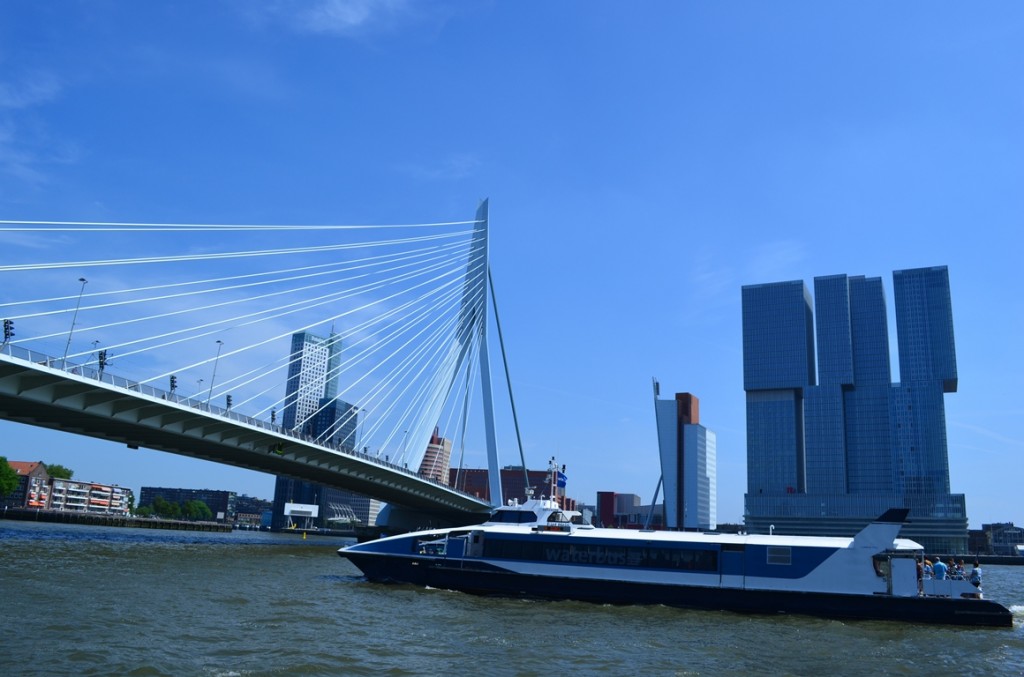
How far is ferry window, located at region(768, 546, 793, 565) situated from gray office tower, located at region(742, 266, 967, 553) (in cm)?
13235

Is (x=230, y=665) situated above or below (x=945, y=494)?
below

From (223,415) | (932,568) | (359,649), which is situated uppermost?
(223,415)

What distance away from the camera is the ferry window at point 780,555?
25.8 m

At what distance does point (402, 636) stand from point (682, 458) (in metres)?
172

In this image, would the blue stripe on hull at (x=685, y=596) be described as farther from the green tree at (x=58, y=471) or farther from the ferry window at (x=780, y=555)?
the green tree at (x=58, y=471)

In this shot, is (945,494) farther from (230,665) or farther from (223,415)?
(230,665)

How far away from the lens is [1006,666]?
1827 centimetres

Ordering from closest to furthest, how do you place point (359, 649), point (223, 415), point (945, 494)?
1. point (359, 649)
2. point (223, 415)
3. point (945, 494)

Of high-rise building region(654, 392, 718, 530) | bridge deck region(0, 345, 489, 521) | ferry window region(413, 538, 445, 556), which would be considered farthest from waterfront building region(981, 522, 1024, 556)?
ferry window region(413, 538, 445, 556)

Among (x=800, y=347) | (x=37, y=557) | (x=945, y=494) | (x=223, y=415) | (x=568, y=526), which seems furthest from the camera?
(x=800, y=347)

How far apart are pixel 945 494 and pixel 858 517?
15270mm

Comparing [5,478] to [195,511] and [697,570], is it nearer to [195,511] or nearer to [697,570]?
[195,511]

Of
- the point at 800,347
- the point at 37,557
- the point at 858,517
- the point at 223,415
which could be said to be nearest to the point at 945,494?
the point at 858,517

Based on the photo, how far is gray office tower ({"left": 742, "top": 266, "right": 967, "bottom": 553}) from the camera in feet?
486
